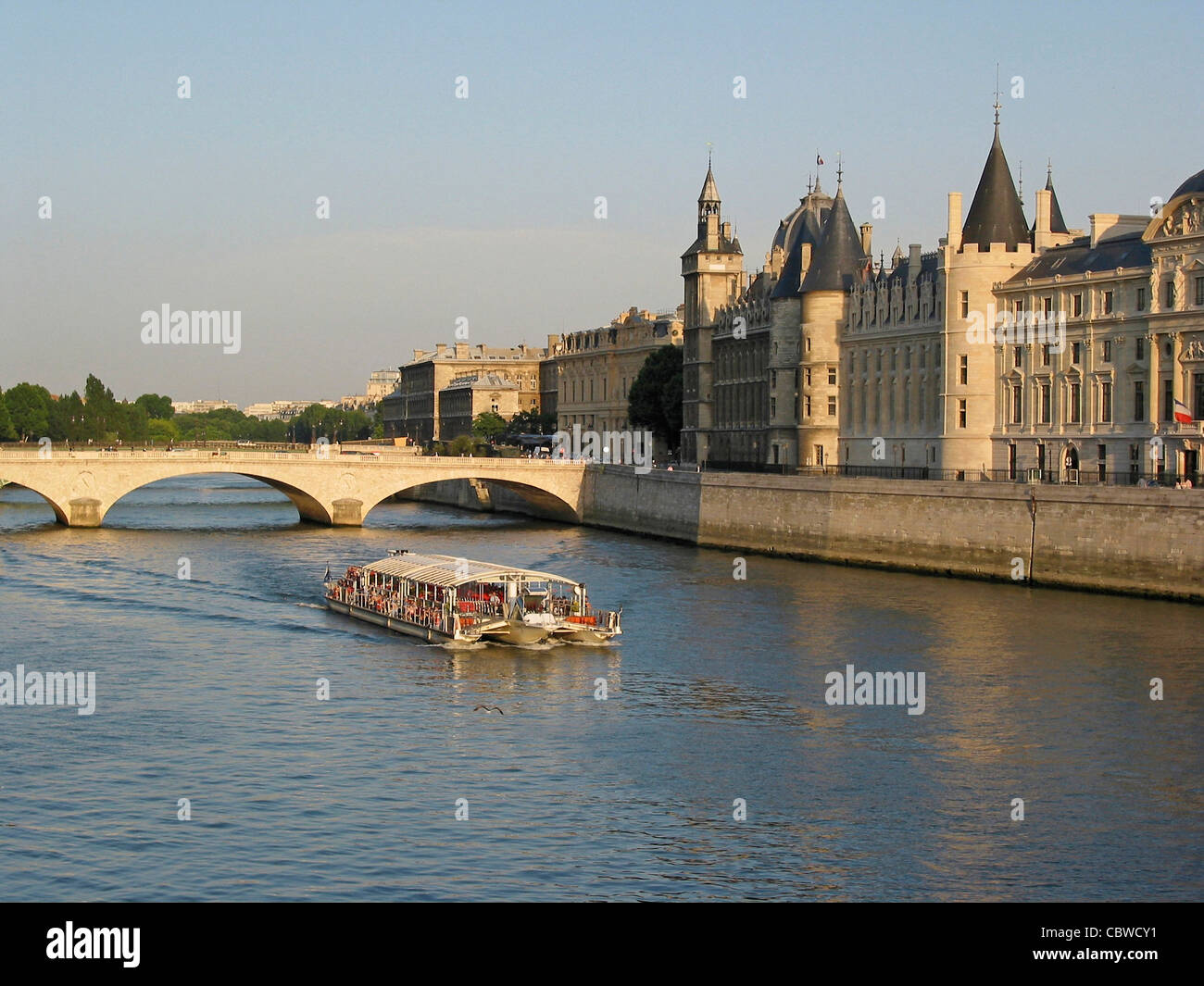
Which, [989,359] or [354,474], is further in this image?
[354,474]

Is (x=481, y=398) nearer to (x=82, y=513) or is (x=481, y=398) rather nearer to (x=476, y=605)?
(x=82, y=513)

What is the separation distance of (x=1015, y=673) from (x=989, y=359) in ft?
99.1

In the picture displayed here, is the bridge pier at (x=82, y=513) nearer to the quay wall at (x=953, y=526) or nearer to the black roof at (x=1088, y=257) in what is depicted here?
the quay wall at (x=953, y=526)

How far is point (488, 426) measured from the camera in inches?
5984

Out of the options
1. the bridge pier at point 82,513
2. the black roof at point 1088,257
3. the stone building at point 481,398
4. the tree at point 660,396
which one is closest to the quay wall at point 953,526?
the black roof at point 1088,257

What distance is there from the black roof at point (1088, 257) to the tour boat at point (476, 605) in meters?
23.5

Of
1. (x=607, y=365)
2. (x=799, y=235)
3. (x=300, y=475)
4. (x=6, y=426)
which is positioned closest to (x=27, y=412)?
(x=6, y=426)

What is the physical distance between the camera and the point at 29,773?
2834 cm

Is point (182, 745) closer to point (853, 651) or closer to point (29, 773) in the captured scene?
point (29, 773)

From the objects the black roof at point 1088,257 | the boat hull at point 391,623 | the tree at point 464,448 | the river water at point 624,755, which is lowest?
the river water at point 624,755

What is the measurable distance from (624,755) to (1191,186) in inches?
1277

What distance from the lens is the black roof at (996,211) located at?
6638 cm
